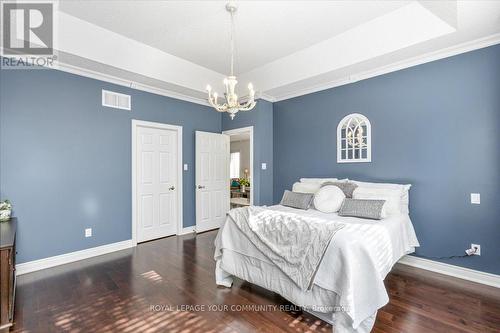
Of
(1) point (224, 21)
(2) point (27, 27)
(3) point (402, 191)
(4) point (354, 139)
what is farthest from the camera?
(4) point (354, 139)

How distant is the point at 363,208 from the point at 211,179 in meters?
3.10

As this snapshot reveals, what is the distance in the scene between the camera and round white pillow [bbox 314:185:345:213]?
10.7 feet

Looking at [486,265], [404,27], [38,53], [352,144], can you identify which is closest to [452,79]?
[404,27]

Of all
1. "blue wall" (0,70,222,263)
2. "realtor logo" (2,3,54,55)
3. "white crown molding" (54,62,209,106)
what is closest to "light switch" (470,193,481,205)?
"white crown molding" (54,62,209,106)

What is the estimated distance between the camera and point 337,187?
136 inches

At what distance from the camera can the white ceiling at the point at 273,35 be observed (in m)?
2.73

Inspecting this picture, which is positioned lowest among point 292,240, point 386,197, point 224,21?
point 292,240

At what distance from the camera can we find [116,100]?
394 centimetres

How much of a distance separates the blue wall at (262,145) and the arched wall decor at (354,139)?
1.42 metres

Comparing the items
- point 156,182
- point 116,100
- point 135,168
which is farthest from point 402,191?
point 116,100

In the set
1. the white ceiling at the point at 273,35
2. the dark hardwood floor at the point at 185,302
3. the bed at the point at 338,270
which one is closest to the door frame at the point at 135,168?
the white ceiling at the point at 273,35

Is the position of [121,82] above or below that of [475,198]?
above

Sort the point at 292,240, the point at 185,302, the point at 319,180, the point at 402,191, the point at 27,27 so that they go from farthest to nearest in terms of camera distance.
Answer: the point at 319,180 → the point at 402,191 → the point at 27,27 → the point at 185,302 → the point at 292,240

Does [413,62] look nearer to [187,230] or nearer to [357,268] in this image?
[357,268]
